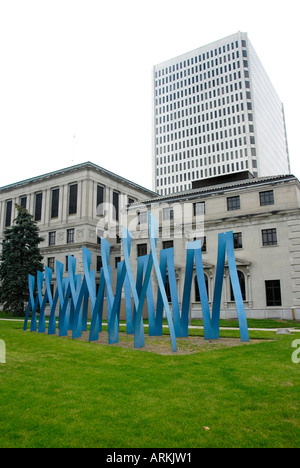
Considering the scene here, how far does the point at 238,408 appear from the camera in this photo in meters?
5.88

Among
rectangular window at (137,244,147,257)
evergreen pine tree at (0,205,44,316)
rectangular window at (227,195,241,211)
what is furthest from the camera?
evergreen pine tree at (0,205,44,316)

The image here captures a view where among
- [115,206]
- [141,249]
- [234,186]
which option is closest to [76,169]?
[115,206]

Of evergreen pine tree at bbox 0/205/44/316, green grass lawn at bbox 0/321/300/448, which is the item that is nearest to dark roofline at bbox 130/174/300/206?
evergreen pine tree at bbox 0/205/44/316

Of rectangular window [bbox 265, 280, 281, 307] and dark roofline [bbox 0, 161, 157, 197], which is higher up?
dark roofline [bbox 0, 161, 157, 197]

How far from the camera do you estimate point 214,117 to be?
11162 centimetres

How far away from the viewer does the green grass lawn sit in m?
4.67

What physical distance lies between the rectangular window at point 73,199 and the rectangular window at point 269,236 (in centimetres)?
2936

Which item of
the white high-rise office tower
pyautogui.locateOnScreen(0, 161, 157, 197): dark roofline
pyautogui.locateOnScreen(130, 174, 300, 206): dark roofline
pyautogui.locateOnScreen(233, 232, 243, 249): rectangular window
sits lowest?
pyautogui.locateOnScreen(233, 232, 243, 249): rectangular window

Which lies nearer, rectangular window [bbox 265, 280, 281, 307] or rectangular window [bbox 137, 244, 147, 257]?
rectangular window [bbox 265, 280, 281, 307]

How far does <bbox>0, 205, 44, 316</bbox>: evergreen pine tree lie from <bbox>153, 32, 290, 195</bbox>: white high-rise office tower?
73.9m

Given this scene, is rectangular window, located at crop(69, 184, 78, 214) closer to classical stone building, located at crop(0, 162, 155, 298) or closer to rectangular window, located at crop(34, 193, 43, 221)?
classical stone building, located at crop(0, 162, 155, 298)

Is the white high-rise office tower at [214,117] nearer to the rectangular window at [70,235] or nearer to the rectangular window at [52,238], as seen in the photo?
the rectangular window at [52,238]
